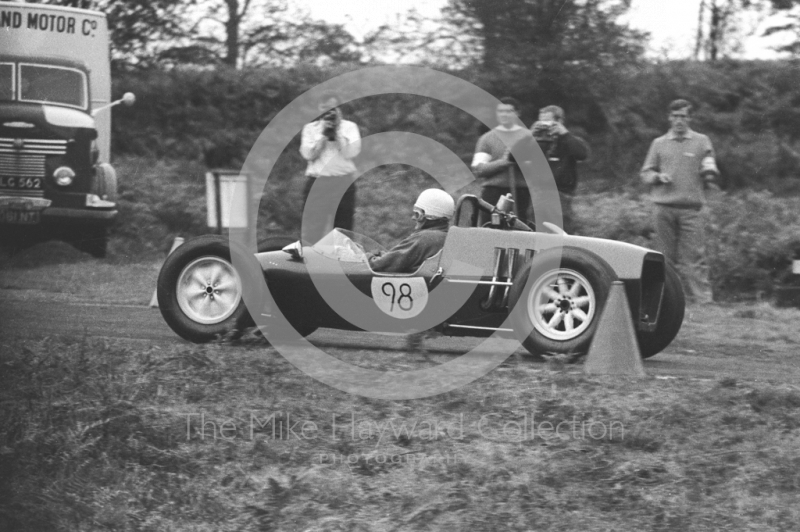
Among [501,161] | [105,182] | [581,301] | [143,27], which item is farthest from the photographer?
[143,27]

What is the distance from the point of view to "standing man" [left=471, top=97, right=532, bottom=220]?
29.7 ft

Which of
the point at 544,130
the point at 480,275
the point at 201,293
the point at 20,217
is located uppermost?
the point at 544,130

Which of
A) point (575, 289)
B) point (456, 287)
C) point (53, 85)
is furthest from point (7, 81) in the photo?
point (575, 289)

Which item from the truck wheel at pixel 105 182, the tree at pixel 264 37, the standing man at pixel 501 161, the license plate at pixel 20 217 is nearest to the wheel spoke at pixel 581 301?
the standing man at pixel 501 161

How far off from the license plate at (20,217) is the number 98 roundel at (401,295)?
20.1ft

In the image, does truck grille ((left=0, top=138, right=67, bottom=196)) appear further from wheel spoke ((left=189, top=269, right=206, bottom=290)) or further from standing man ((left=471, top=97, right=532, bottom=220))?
wheel spoke ((left=189, top=269, right=206, bottom=290))

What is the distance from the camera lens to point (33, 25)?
469 inches

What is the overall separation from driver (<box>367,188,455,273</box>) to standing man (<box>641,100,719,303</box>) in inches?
131

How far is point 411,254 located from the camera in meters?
6.82

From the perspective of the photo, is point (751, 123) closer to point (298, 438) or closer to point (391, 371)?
point (391, 371)

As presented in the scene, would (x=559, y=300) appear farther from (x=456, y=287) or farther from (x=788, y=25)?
(x=788, y=25)

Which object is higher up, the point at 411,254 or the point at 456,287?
the point at 411,254

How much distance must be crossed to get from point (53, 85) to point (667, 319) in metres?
7.74

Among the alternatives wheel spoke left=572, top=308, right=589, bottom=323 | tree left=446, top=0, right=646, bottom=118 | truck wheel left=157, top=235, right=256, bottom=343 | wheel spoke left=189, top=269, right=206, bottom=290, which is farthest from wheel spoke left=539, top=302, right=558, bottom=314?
tree left=446, top=0, right=646, bottom=118
